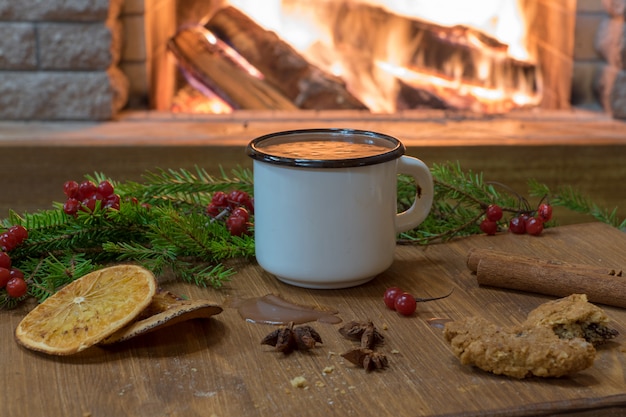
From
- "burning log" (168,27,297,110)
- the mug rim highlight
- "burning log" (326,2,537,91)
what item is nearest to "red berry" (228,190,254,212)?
the mug rim highlight

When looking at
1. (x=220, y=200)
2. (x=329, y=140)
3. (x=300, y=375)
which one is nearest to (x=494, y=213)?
(x=329, y=140)

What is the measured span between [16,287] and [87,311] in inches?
4.5

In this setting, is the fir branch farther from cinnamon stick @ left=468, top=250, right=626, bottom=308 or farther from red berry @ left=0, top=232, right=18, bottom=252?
red berry @ left=0, top=232, right=18, bottom=252

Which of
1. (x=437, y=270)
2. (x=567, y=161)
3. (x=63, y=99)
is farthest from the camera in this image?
(x=63, y=99)

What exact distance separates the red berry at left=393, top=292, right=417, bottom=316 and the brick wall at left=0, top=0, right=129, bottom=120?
4.92ft

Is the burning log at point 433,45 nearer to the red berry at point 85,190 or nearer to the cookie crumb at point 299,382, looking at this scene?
the red berry at point 85,190

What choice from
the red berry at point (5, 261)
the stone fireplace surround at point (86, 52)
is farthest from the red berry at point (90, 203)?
the stone fireplace surround at point (86, 52)

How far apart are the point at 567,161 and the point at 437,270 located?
1.16m

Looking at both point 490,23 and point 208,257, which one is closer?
point 208,257

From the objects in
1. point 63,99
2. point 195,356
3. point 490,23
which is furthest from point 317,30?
A: point 195,356

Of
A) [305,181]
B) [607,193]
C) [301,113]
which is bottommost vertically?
[607,193]

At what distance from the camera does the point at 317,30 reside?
8.10ft

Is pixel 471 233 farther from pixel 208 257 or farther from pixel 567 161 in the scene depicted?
pixel 567 161

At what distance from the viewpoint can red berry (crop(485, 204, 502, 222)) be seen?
106 centimetres
